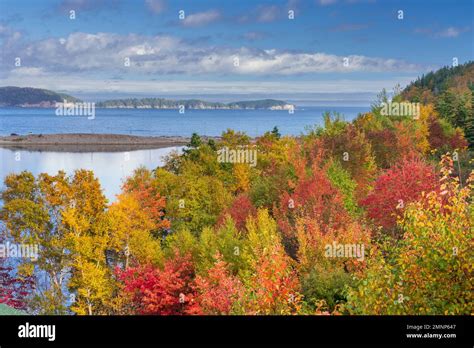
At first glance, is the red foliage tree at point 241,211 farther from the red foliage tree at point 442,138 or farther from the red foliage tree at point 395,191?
the red foliage tree at point 442,138

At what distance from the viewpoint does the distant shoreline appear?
6731cm

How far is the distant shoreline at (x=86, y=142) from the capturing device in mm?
67312

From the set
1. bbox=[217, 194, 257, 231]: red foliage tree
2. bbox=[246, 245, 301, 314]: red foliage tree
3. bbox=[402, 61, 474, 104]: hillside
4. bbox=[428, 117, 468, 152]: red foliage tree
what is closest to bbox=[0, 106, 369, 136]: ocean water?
bbox=[428, 117, 468, 152]: red foliage tree

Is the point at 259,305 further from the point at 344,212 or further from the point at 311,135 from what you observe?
the point at 311,135

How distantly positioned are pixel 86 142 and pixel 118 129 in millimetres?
4897

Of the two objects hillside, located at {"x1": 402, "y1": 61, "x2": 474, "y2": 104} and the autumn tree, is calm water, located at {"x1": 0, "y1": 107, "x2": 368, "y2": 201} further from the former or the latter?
the autumn tree

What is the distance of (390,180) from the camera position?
23766mm

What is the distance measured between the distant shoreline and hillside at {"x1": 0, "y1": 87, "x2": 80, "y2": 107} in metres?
33.3

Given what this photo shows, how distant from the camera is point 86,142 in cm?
7488

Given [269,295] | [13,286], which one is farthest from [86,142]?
[269,295]

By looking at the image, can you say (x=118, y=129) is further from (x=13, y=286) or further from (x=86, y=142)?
(x=13, y=286)

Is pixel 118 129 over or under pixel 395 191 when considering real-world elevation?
over
